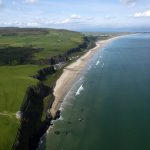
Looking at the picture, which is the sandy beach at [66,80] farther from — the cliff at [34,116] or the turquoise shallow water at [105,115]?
the turquoise shallow water at [105,115]

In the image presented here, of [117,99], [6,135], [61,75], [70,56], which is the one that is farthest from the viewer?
[70,56]

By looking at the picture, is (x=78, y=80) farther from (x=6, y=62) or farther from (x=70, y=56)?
(x=70, y=56)

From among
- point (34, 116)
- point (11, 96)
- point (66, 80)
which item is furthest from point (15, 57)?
point (34, 116)

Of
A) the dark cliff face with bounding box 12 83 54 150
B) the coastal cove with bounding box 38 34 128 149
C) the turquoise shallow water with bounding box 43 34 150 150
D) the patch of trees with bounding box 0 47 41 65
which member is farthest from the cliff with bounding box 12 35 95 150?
the patch of trees with bounding box 0 47 41 65

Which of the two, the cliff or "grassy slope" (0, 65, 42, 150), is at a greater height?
"grassy slope" (0, 65, 42, 150)

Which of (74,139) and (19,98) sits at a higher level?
(19,98)

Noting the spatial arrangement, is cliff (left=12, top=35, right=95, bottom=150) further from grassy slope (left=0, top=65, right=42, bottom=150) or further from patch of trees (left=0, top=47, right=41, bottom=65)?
patch of trees (left=0, top=47, right=41, bottom=65)

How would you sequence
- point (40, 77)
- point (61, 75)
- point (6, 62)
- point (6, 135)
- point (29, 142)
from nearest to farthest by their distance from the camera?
1. point (6, 135)
2. point (29, 142)
3. point (40, 77)
4. point (61, 75)
5. point (6, 62)

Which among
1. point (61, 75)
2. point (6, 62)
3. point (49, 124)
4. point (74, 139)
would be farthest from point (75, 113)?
point (6, 62)

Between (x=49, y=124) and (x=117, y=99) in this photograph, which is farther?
(x=117, y=99)
